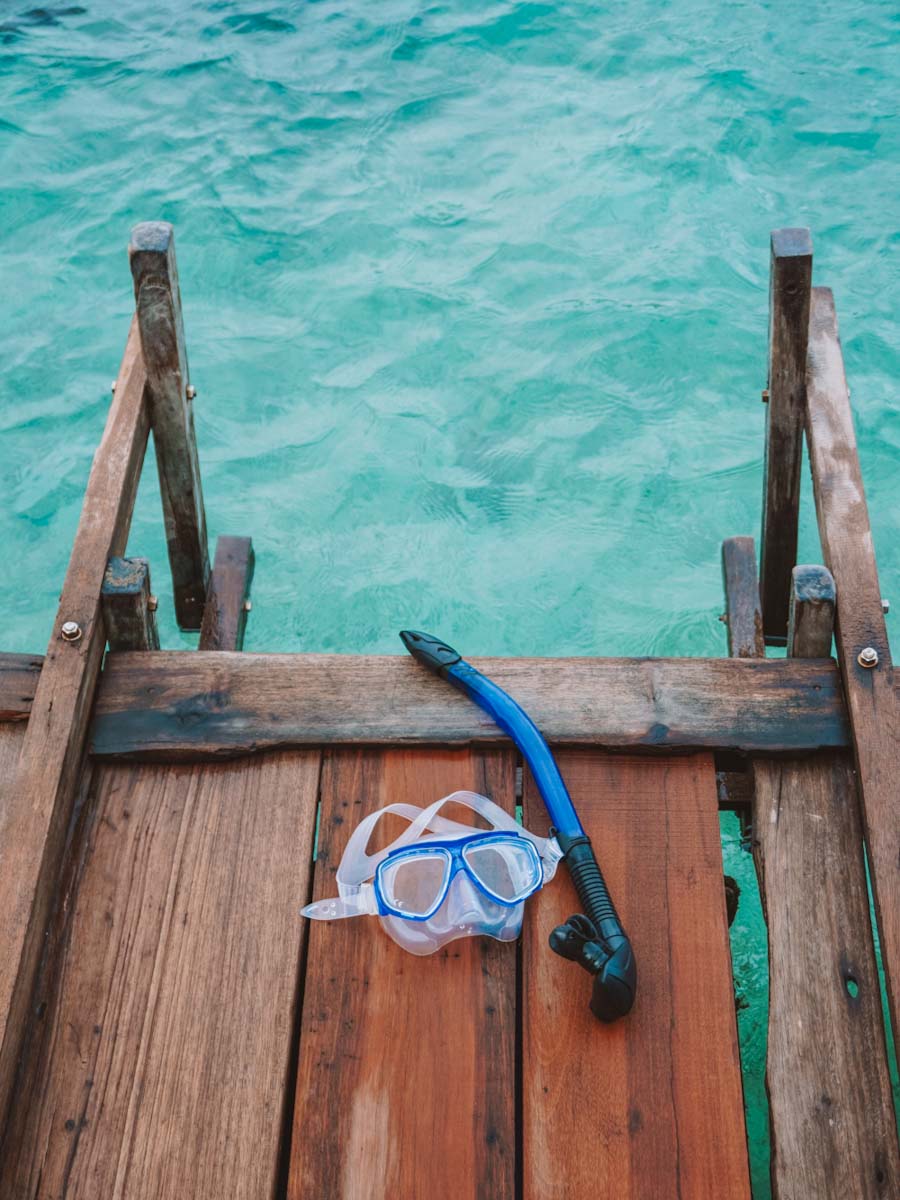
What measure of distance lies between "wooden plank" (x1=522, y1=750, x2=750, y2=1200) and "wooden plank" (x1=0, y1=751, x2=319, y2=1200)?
1.46 feet

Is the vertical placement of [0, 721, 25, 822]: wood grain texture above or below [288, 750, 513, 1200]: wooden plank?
above

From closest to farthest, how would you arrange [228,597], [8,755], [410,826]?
1. [410,826]
2. [8,755]
3. [228,597]

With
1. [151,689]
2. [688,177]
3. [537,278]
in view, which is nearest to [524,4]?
[688,177]

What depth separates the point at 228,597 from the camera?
3.86 m

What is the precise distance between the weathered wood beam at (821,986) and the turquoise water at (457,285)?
1.20m

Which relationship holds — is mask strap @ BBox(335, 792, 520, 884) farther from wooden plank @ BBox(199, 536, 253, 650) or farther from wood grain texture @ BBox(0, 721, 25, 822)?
wooden plank @ BBox(199, 536, 253, 650)

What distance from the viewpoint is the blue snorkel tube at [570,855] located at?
2072 millimetres

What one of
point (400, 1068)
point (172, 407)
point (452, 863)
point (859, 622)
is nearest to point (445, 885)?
point (452, 863)

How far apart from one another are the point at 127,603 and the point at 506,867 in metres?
0.98

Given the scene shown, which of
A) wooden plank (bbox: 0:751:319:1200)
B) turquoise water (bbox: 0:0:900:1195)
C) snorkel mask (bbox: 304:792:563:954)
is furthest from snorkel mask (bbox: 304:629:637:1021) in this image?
turquoise water (bbox: 0:0:900:1195)

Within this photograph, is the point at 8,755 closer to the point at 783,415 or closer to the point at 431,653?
the point at 431,653

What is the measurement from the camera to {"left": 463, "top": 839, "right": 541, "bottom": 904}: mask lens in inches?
88.4

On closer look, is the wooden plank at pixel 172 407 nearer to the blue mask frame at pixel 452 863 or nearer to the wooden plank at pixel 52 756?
the wooden plank at pixel 52 756

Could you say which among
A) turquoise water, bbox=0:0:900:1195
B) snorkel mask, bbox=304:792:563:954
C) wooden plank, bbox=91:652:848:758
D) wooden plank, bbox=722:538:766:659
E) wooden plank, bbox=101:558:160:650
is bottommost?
snorkel mask, bbox=304:792:563:954
